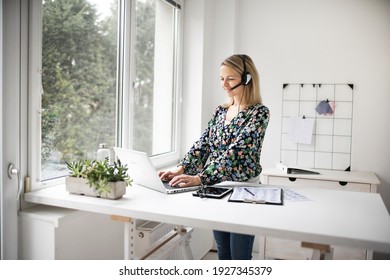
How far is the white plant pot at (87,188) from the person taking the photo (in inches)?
60.4

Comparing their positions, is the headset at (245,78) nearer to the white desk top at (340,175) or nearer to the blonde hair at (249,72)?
the blonde hair at (249,72)

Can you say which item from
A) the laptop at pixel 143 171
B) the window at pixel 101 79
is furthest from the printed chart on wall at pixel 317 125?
the laptop at pixel 143 171

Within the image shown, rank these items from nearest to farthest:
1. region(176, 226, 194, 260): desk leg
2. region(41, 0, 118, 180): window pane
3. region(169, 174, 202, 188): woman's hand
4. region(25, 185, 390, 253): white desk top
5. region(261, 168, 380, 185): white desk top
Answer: region(25, 185, 390, 253): white desk top, region(169, 174, 202, 188): woman's hand, region(41, 0, 118, 180): window pane, region(176, 226, 194, 260): desk leg, region(261, 168, 380, 185): white desk top

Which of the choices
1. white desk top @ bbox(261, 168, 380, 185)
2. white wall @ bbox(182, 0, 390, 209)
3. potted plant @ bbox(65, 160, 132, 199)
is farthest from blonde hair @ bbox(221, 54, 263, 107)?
white wall @ bbox(182, 0, 390, 209)

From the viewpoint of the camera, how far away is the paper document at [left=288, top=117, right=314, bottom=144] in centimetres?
301

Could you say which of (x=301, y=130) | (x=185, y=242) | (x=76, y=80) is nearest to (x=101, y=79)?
(x=76, y=80)

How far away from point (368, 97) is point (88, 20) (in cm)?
210

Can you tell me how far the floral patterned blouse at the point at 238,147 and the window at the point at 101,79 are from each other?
2.34ft

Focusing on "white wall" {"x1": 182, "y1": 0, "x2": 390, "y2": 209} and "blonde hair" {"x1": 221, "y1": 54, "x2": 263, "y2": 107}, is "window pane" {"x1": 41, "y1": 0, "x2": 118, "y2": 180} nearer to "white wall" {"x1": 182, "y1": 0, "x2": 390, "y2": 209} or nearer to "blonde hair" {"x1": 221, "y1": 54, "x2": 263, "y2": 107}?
"blonde hair" {"x1": 221, "y1": 54, "x2": 263, "y2": 107}

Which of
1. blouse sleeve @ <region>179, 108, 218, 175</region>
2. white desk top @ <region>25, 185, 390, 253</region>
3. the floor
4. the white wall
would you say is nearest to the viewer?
white desk top @ <region>25, 185, 390, 253</region>

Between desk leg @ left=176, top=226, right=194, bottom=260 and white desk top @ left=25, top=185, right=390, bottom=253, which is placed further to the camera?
desk leg @ left=176, top=226, right=194, bottom=260

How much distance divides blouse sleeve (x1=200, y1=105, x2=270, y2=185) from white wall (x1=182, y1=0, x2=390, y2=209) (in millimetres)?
1326

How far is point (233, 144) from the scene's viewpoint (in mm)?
1730
